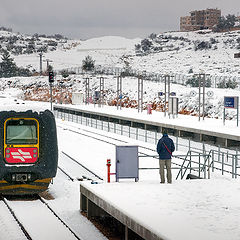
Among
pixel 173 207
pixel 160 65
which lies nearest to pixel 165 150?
pixel 173 207

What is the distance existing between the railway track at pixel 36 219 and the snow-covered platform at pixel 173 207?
3.03 ft

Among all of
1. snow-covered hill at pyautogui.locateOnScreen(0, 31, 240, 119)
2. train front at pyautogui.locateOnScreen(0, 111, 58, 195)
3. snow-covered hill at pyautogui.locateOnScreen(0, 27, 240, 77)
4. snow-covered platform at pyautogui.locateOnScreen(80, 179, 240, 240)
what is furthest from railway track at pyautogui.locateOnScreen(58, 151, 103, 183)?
snow-covered hill at pyautogui.locateOnScreen(0, 27, 240, 77)

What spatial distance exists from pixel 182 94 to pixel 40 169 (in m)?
56.4

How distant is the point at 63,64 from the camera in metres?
176

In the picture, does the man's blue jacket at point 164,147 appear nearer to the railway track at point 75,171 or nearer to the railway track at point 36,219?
the railway track at point 36,219

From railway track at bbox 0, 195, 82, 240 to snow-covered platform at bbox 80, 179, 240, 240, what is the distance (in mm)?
922

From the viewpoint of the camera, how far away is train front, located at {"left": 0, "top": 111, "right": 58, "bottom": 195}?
55.8ft

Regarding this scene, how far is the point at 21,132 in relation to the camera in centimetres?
1722

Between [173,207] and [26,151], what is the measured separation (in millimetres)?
5876

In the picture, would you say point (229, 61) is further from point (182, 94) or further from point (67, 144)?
point (67, 144)

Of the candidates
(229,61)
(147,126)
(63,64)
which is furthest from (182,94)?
(63,64)

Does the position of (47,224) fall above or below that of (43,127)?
below

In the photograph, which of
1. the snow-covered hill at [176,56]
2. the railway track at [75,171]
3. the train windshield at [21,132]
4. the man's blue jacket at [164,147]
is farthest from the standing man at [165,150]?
the snow-covered hill at [176,56]

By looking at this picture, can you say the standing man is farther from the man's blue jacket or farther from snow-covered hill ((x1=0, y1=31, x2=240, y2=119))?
snow-covered hill ((x1=0, y1=31, x2=240, y2=119))
